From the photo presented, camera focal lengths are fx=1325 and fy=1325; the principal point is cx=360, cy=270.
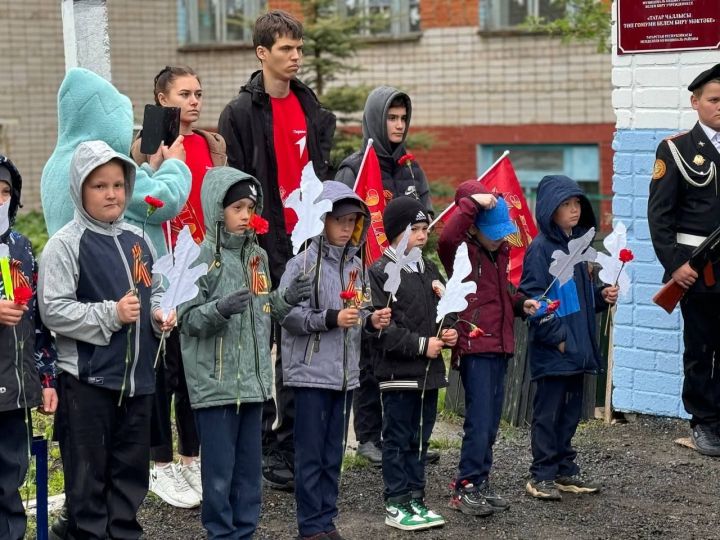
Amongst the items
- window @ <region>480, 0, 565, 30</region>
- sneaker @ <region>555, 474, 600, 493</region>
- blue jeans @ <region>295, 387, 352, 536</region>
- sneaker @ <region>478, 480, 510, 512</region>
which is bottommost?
sneaker @ <region>555, 474, 600, 493</region>

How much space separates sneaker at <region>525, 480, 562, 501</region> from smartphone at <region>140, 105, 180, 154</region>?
245 centimetres

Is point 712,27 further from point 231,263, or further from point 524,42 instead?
point 524,42

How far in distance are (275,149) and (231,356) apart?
62.1 inches

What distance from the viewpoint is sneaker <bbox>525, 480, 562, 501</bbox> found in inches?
253

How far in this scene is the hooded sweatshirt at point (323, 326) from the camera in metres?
5.54

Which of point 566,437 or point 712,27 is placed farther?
point 712,27

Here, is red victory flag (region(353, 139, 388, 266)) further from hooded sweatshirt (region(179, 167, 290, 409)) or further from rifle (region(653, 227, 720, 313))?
rifle (region(653, 227, 720, 313))

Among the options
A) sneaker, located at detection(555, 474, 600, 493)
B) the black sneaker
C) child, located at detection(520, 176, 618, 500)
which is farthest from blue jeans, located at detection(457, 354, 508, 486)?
the black sneaker

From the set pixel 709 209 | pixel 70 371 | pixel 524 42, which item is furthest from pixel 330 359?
pixel 524 42

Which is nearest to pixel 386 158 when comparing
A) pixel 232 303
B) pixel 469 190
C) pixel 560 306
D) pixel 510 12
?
pixel 469 190

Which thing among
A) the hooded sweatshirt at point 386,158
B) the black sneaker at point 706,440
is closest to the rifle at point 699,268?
the black sneaker at point 706,440

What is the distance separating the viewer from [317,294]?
5645 millimetres

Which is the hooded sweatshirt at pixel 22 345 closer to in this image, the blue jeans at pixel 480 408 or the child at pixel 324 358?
the child at pixel 324 358

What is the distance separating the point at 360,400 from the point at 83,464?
2.12 meters
